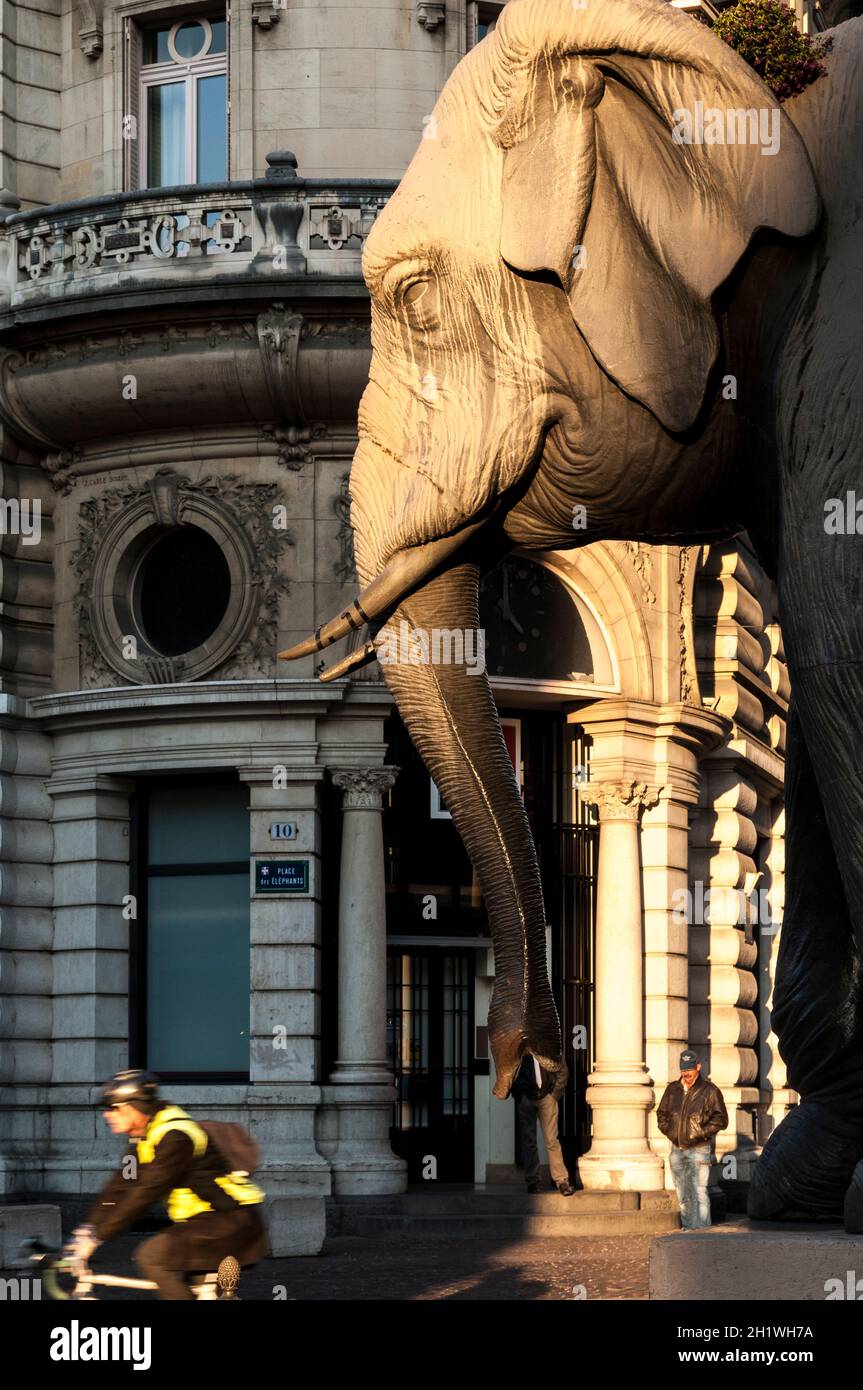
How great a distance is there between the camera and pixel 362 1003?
20.8m

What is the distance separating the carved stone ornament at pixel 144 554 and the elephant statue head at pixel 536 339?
16.8 metres

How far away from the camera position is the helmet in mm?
9727

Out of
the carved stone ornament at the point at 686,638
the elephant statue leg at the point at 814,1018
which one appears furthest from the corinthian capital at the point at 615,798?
the elephant statue leg at the point at 814,1018

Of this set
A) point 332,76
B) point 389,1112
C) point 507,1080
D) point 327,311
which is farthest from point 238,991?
point 507,1080

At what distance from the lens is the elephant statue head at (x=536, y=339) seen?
382cm

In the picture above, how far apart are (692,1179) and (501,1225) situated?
1.85 meters

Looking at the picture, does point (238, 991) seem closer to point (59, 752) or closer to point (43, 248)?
point (59, 752)

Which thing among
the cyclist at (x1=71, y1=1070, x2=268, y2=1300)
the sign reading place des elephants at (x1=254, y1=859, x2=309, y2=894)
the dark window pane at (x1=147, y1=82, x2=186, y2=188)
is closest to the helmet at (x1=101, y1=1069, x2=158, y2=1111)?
the cyclist at (x1=71, y1=1070, x2=268, y2=1300)

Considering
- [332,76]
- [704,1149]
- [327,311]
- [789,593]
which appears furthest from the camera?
[332,76]

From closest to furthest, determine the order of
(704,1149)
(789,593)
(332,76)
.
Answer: (789,593) → (704,1149) → (332,76)

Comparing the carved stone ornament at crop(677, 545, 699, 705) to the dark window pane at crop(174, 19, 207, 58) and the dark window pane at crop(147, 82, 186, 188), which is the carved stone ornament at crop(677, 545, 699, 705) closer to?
the dark window pane at crop(147, 82, 186, 188)

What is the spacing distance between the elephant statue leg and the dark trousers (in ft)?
19.1

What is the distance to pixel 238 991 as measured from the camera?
69.4 feet

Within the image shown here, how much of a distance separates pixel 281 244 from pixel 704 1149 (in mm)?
8450
